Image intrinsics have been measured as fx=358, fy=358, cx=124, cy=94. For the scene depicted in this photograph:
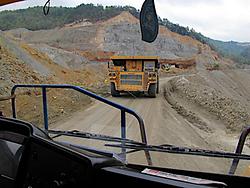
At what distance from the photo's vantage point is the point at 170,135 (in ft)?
22.5

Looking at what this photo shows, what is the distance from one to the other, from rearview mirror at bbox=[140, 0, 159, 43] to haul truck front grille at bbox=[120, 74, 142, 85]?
1003cm

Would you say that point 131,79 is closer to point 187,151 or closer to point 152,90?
point 152,90

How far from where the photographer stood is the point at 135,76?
12.4 meters

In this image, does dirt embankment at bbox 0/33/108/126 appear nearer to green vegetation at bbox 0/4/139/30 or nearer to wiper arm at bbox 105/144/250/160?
wiper arm at bbox 105/144/250/160

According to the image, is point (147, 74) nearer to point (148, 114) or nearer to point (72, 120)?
point (148, 114)

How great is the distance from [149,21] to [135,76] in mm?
10164

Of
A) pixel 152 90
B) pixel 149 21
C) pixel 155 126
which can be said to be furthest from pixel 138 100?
pixel 149 21

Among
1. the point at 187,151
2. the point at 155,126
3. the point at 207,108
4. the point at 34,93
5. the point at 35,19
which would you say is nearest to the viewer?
the point at 187,151

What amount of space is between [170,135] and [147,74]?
5.65m

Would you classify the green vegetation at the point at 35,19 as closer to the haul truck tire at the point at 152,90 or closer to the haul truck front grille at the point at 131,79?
the haul truck front grille at the point at 131,79

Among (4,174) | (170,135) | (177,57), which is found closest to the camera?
(4,174)

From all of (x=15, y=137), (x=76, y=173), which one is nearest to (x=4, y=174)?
(x=15, y=137)

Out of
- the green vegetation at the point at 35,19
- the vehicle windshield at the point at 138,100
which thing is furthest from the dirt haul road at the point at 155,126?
the green vegetation at the point at 35,19

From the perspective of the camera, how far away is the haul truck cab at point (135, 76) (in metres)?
12.3
